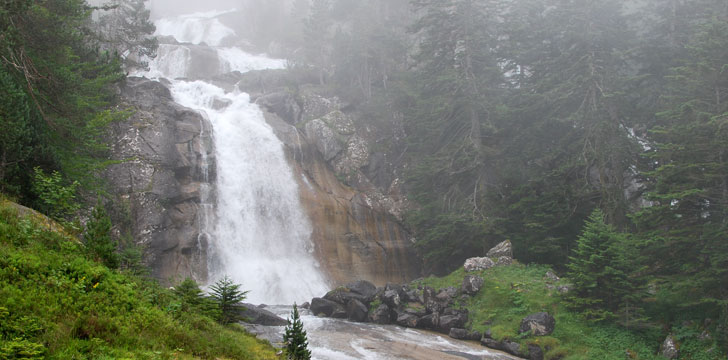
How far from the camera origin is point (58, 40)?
13414 mm

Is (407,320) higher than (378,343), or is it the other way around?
(407,320)

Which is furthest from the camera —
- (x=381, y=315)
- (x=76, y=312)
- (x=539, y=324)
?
(x=381, y=315)

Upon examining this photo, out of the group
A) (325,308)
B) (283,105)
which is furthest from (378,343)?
(283,105)

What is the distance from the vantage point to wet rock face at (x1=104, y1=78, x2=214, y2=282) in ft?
77.7

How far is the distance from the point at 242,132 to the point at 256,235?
8.90m

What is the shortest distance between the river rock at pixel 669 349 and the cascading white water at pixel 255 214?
1694cm

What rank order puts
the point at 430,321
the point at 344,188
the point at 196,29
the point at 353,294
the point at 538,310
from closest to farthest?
the point at 538,310 < the point at 430,321 < the point at 353,294 < the point at 344,188 < the point at 196,29

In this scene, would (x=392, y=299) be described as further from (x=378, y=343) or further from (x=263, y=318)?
(x=263, y=318)

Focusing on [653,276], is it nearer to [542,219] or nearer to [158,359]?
[542,219]

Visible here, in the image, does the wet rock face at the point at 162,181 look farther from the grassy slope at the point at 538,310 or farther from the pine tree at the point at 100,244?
the pine tree at the point at 100,244

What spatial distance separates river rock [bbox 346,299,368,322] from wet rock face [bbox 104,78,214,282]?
9.05 metres

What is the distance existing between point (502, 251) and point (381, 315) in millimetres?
7545

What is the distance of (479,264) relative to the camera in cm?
2206

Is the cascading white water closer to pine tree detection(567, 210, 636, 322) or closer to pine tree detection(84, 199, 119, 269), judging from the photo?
pine tree detection(567, 210, 636, 322)
